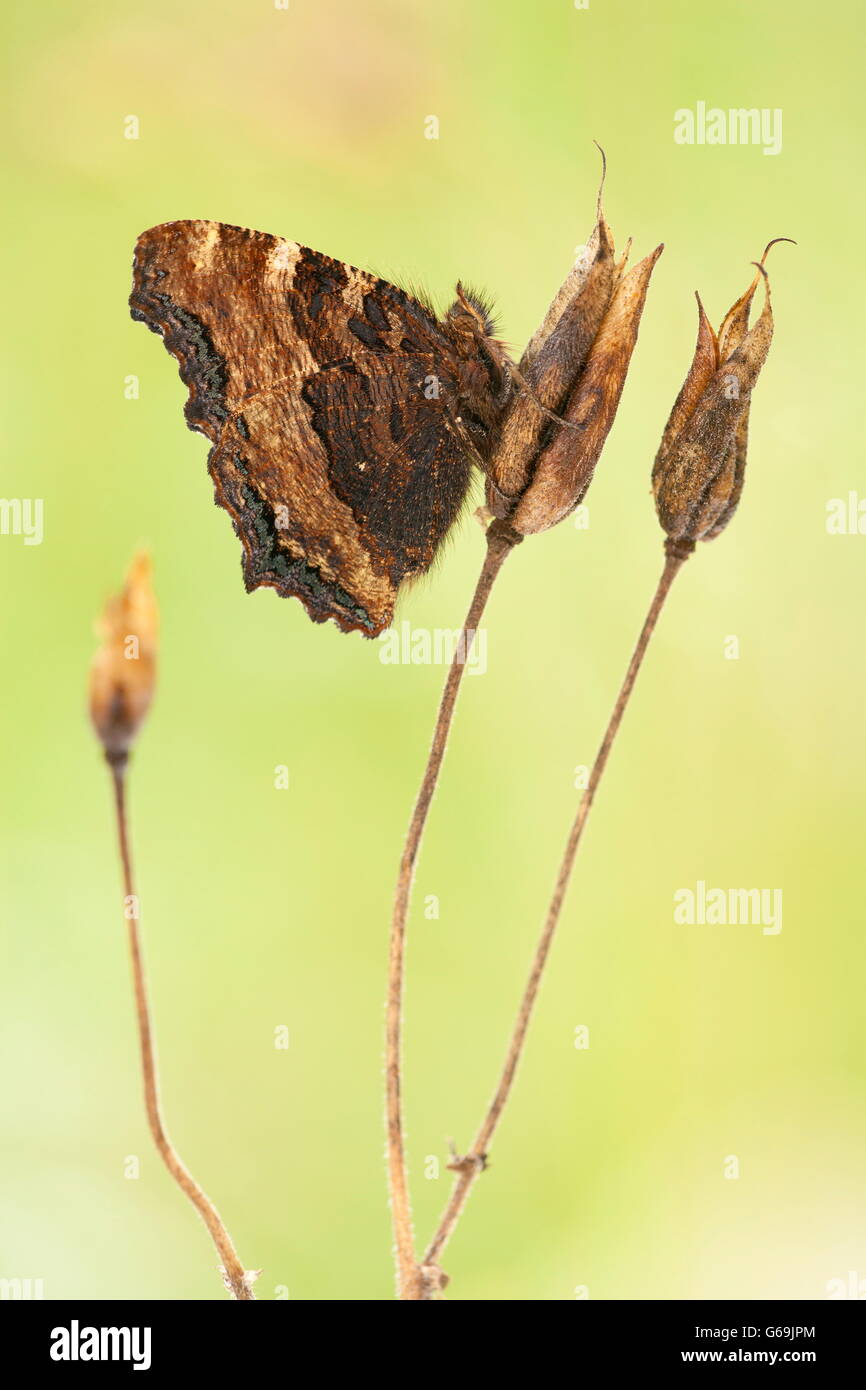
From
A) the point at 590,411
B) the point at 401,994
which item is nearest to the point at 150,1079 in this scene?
the point at 401,994

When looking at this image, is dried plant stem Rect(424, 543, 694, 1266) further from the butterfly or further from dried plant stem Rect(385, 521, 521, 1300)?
the butterfly

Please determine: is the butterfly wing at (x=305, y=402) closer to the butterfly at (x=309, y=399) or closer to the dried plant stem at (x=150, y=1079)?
the butterfly at (x=309, y=399)

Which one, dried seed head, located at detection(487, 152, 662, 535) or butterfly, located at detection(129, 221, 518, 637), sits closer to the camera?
dried seed head, located at detection(487, 152, 662, 535)

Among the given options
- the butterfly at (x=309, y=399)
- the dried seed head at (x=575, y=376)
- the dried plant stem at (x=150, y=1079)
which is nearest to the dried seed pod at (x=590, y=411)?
the dried seed head at (x=575, y=376)

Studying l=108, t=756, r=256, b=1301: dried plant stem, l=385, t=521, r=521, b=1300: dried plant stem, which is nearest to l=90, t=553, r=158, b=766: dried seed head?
l=108, t=756, r=256, b=1301: dried plant stem
